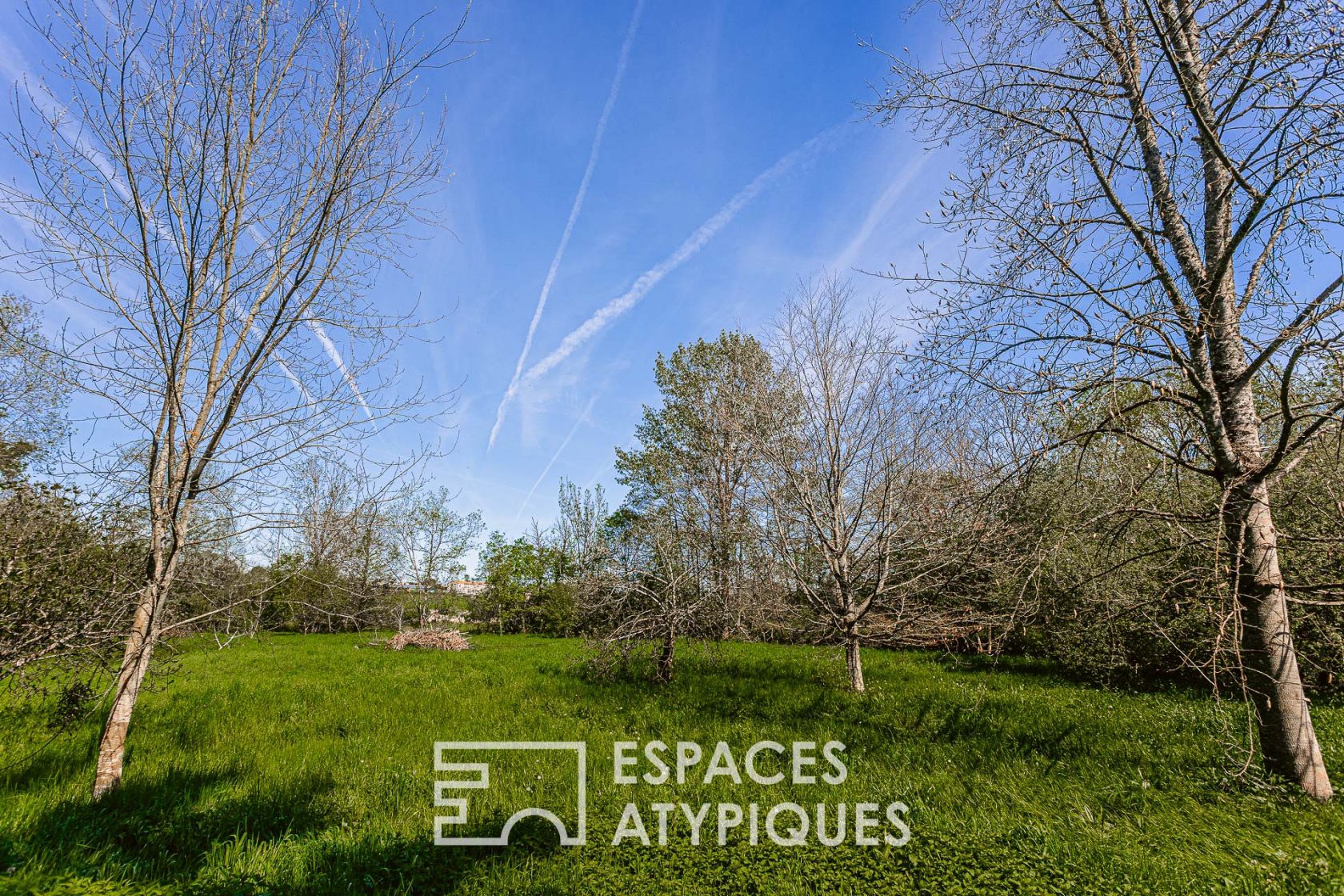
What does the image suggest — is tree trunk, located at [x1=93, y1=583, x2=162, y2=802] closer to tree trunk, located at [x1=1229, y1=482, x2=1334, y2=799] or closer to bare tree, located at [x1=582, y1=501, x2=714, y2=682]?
bare tree, located at [x1=582, y1=501, x2=714, y2=682]

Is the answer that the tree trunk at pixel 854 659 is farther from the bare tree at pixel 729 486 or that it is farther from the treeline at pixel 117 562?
the treeline at pixel 117 562

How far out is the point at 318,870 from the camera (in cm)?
391

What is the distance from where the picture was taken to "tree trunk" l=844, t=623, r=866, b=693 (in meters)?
8.66

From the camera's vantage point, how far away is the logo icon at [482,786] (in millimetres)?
4445

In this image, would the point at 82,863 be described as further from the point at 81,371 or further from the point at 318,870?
the point at 81,371

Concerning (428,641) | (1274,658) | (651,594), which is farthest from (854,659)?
(428,641)

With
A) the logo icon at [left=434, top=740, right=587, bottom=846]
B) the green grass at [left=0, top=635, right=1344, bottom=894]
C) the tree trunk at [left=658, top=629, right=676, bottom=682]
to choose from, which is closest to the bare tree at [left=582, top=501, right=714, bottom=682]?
the tree trunk at [left=658, top=629, right=676, bottom=682]

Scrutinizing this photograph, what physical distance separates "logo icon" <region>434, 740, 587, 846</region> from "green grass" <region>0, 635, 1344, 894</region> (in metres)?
0.12

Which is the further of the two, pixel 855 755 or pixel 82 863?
pixel 855 755

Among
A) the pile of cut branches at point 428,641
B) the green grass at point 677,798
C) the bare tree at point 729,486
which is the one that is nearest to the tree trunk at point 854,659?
the green grass at point 677,798

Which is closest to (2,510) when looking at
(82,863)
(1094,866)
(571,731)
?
(82,863)

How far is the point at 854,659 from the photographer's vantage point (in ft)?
29.5

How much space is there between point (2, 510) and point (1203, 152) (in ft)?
40.2

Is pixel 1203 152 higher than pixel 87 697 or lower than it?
higher
